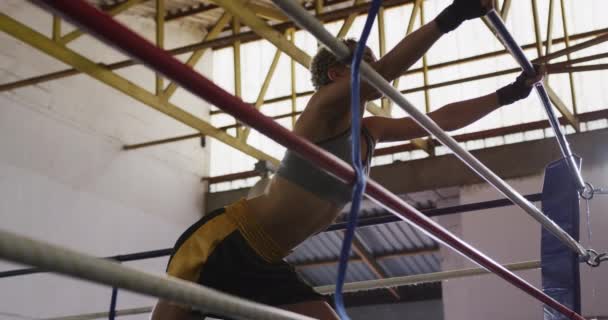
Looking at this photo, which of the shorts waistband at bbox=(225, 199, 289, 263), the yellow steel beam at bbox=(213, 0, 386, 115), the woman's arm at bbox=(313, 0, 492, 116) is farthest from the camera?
the yellow steel beam at bbox=(213, 0, 386, 115)

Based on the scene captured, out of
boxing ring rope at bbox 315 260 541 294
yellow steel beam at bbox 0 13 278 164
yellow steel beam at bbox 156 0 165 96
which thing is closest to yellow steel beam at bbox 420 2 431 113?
yellow steel beam at bbox 0 13 278 164

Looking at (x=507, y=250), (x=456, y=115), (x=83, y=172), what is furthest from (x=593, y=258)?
(x=83, y=172)

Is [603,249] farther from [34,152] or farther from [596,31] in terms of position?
[34,152]

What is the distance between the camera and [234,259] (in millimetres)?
1883

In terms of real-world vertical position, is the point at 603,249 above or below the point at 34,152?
below

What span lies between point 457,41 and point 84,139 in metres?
4.31

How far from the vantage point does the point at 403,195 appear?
8.91m

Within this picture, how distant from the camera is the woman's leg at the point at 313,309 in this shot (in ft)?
6.40

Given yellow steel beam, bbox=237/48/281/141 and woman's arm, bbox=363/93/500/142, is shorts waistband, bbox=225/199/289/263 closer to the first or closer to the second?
woman's arm, bbox=363/93/500/142

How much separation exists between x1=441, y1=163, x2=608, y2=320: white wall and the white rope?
6.96 metres

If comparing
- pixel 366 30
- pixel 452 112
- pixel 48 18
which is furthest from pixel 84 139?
pixel 366 30

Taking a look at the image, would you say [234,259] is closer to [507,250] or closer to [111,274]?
[111,274]

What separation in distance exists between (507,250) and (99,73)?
4280 millimetres

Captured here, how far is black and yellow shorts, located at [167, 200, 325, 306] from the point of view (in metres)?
1.87
